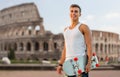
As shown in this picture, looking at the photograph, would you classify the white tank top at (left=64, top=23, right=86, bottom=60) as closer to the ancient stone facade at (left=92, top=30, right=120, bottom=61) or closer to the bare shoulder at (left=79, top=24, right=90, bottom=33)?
the bare shoulder at (left=79, top=24, right=90, bottom=33)

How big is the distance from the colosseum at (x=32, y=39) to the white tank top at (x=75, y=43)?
52059 mm

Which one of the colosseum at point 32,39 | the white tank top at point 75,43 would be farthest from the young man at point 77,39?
the colosseum at point 32,39

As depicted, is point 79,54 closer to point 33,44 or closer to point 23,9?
point 33,44

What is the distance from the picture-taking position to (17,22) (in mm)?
67938

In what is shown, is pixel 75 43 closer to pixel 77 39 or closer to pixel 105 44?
pixel 77 39

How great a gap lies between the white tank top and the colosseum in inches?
2050

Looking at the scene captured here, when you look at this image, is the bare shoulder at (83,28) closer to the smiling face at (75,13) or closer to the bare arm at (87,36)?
the bare arm at (87,36)

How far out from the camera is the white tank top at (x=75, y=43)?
410 centimetres

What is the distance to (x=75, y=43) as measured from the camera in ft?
13.5

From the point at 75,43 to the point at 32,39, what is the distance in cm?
5784

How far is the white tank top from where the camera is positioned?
4098 mm

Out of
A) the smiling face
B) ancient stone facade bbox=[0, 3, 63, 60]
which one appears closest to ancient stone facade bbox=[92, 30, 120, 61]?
ancient stone facade bbox=[0, 3, 63, 60]

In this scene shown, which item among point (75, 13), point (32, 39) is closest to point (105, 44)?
point (32, 39)

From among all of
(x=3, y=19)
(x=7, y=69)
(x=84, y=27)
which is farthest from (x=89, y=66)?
(x=3, y=19)
